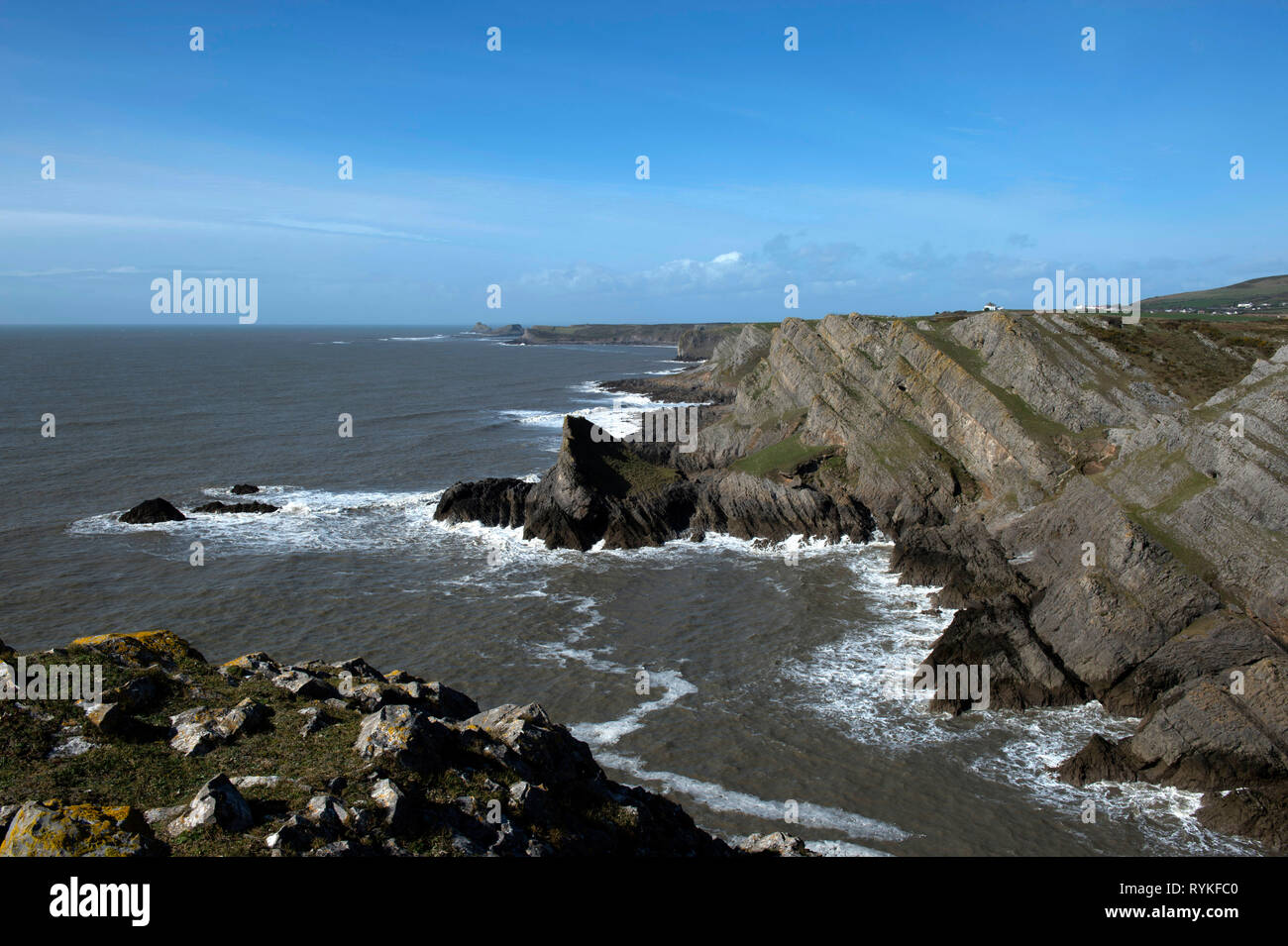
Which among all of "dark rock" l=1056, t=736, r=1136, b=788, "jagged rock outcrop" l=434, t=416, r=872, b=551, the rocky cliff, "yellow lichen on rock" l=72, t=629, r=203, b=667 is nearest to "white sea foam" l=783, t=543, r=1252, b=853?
"dark rock" l=1056, t=736, r=1136, b=788

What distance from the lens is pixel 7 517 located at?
46.3 m

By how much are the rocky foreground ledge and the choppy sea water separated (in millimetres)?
9292

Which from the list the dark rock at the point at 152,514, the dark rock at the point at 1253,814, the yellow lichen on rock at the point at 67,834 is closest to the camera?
the yellow lichen on rock at the point at 67,834

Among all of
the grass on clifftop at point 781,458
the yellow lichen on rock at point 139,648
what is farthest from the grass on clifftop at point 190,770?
the grass on clifftop at point 781,458

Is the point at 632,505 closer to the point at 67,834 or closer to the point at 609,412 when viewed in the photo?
the point at 67,834

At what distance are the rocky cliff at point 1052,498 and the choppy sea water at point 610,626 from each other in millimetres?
1682

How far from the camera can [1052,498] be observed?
35969mm

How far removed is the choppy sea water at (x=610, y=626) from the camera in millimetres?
20219

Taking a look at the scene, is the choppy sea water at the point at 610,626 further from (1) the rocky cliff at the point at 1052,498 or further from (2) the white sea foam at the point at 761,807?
(1) the rocky cliff at the point at 1052,498

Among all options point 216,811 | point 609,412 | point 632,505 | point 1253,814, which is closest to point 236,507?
point 632,505

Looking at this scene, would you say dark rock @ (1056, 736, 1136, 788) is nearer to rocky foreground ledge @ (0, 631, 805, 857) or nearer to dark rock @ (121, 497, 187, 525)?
rocky foreground ledge @ (0, 631, 805, 857)
